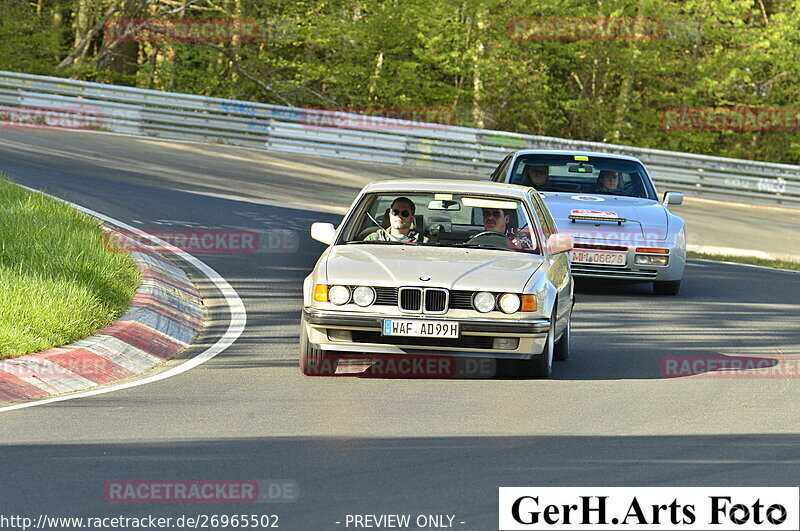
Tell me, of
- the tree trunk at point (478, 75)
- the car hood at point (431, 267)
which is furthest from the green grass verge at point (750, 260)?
the tree trunk at point (478, 75)

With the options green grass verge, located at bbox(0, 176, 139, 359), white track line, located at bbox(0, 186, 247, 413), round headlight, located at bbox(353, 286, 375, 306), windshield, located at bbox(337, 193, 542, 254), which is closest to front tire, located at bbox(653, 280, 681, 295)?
windshield, located at bbox(337, 193, 542, 254)

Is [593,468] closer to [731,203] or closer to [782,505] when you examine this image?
[782,505]

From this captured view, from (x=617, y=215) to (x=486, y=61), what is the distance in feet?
68.7

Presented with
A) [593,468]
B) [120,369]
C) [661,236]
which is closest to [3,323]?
[120,369]

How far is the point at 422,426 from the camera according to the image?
25.5 feet

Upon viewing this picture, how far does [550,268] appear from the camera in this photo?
33.1 ft

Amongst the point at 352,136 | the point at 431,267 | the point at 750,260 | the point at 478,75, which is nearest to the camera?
the point at 431,267

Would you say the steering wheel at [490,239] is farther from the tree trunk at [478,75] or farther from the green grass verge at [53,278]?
the tree trunk at [478,75]

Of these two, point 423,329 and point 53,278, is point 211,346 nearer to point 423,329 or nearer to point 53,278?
point 53,278

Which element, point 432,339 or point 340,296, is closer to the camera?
point 432,339

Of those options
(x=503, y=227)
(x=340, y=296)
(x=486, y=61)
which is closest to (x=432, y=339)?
(x=340, y=296)

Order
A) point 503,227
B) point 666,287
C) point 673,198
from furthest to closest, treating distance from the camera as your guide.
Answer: point 673,198
point 666,287
point 503,227

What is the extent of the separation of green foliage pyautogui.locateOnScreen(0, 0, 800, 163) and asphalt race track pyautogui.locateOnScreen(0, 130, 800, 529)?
21.7m

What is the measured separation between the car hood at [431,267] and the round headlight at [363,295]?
4 centimetres
